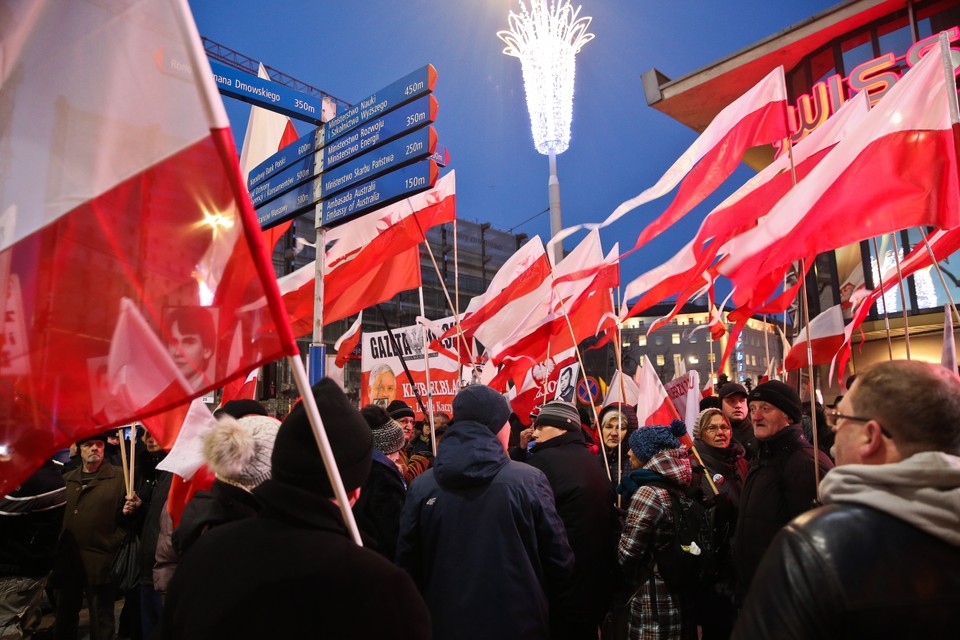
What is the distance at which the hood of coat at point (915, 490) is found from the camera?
59.6 inches

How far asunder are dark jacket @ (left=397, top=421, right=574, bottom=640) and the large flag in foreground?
1780 millimetres

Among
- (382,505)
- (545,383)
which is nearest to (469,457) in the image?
(382,505)

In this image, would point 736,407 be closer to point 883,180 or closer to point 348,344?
point 883,180

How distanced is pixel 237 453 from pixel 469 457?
47.0 inches

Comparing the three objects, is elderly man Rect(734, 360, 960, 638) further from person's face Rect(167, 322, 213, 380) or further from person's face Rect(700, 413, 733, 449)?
person's face Rect(700, 413, 733, 449)

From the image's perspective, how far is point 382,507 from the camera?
3867mm

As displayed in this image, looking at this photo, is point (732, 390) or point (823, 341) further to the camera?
point (823, 341)

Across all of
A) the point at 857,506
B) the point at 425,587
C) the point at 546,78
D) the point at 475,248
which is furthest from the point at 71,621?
the point at 475,248

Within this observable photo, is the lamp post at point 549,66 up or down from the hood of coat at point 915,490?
up

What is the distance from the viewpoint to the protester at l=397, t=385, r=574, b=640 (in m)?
3.22

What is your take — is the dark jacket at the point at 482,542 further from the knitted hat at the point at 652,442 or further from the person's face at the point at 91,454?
the person's face at the point at 91,454

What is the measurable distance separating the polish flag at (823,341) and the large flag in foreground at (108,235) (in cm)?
659

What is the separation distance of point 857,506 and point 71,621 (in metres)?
6.60

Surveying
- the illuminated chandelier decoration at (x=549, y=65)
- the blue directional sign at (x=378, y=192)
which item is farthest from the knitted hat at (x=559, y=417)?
the illuminated chandelier decoration at (x=549, y=65)
